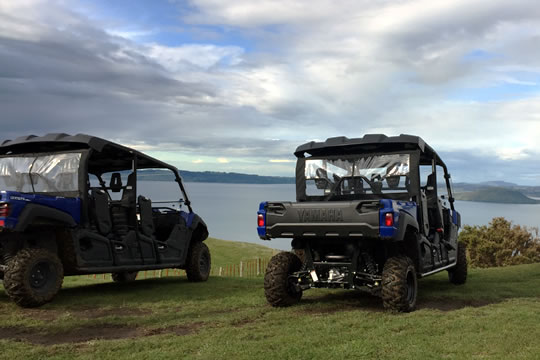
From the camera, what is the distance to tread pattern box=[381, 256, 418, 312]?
761 centimetres

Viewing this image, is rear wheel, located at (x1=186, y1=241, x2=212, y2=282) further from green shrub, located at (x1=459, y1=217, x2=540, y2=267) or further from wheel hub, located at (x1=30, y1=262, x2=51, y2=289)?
green shrub, located at (x1=459, y1=217, x2=540, y2=267)

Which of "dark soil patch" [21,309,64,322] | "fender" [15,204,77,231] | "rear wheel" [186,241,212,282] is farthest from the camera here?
"rear wheel" [186,241,212,282]

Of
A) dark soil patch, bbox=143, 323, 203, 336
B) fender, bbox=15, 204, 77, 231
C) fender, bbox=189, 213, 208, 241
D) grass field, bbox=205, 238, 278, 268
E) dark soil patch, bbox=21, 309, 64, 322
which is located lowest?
grass field, bbox=205, 238, 278, 268

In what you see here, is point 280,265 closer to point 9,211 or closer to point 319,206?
point 319,206

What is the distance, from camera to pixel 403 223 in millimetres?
7770

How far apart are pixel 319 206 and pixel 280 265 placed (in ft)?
4.21

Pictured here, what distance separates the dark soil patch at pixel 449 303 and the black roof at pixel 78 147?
6.10 meters

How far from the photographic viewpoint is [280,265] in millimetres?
8594

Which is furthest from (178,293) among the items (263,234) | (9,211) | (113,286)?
(9,211)

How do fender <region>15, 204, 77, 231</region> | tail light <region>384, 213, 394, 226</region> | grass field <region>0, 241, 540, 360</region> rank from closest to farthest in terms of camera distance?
grass field <region>0, 241, 540, 360</region> → tail light <region>384, 213, 394, 226</region> → fender <region>15, 204, 77, 231</region>

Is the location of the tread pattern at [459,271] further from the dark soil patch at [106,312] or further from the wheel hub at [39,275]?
the wheel hub at [39,275]

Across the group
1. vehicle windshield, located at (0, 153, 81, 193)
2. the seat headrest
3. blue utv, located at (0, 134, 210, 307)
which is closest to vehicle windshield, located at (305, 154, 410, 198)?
blue utv, located at (0, 134, 210, 307)

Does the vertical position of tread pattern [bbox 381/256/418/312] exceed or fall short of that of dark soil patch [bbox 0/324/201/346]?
it exceeds it

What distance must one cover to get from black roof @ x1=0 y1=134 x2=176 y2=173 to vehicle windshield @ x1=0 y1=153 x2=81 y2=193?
193mm
